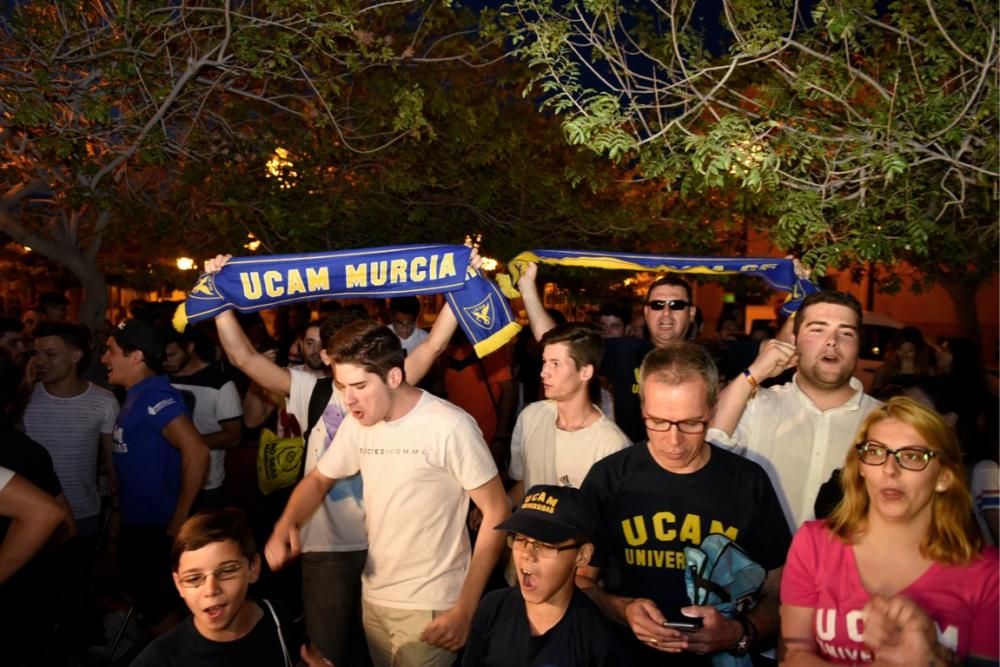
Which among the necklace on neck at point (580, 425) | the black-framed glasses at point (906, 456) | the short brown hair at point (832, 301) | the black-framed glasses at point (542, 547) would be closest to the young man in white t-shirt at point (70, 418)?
the necklace on neck at point (580, 425)

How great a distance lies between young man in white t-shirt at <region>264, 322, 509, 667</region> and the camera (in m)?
3.78

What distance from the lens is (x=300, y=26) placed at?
27.0 feet

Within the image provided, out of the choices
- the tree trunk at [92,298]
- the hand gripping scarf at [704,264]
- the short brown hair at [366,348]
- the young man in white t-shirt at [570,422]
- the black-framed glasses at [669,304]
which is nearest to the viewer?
the short brown hair at [366,348]

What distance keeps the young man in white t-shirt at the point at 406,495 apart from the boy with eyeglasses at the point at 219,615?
0.54 meters

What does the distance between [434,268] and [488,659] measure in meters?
2.75

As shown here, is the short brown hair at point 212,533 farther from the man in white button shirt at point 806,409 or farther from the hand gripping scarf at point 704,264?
the hand gripping scarf at point 704,264

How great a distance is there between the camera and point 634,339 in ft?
21.4

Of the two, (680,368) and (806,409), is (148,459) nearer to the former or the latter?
(680,368)

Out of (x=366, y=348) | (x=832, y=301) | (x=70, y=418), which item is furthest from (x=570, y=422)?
(x=70, y=418)

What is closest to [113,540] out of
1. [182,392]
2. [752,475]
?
[182,392]

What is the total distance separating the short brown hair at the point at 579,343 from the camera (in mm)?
4555

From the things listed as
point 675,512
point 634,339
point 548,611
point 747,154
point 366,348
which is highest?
point 747,154

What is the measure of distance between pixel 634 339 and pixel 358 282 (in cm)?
233

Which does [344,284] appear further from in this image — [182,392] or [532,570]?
[532,570]
